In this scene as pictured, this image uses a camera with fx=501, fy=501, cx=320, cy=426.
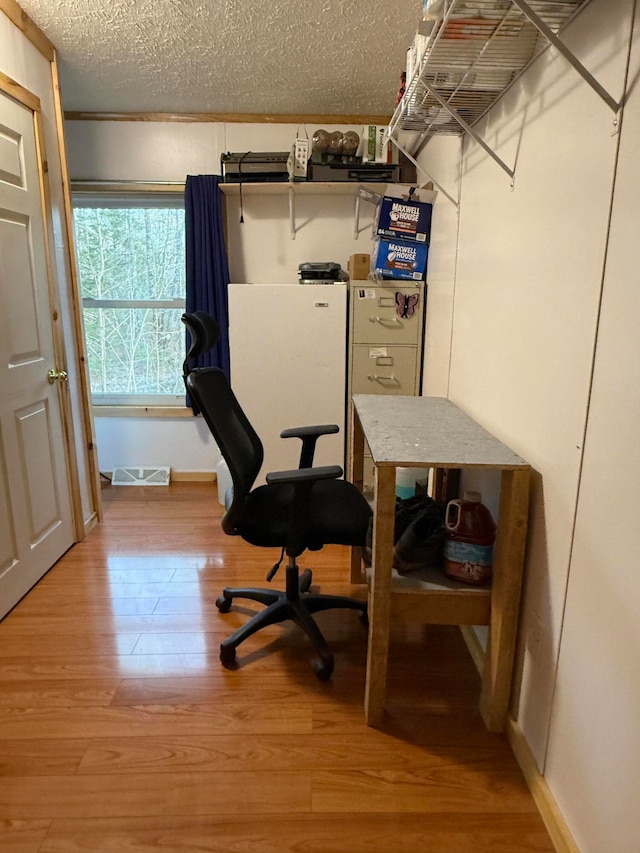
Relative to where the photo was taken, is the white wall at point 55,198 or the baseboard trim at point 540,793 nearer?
the baseboard trim at point 540,793

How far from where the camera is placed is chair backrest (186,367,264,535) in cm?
167

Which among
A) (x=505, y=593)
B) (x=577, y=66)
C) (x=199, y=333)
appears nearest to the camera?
(x=577, y=66)

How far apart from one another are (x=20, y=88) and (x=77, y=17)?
1.27 ft

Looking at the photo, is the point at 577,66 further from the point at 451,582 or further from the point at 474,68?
the point at 451,582

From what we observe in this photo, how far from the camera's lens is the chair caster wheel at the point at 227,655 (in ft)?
5.77

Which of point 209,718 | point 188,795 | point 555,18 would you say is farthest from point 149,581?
point 555,18

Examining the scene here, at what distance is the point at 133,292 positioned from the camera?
11.4ft

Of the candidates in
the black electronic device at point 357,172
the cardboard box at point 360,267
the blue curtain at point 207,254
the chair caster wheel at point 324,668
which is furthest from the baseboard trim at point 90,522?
the black electronic device at point 357,172

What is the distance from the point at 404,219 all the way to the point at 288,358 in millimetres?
1000

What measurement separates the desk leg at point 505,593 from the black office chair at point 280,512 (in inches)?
19.0

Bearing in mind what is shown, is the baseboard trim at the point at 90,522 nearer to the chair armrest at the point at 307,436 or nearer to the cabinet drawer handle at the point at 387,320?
the chair armrest at the point at 307,436

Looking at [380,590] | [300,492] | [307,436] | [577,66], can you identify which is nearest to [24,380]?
[307,436]

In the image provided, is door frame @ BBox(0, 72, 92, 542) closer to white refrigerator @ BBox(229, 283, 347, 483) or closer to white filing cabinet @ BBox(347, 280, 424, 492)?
white refrigerator @ BBox(229, 283, 347, 483)

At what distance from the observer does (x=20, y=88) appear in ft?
6.97
